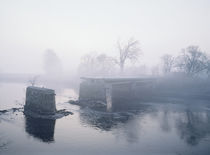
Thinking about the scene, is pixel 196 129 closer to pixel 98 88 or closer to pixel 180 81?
pixel 98 88

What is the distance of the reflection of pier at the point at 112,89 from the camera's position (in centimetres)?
3950

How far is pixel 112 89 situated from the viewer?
4628 centimetres

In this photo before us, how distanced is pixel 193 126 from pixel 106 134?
12840mm

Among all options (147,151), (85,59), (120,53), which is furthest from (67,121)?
(85,59)

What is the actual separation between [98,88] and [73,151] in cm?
2417

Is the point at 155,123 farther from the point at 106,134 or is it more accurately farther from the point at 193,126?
the point at 106,134

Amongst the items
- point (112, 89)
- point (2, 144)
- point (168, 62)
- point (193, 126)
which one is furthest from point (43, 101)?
point (168, 62)

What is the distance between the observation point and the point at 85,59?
102188mm

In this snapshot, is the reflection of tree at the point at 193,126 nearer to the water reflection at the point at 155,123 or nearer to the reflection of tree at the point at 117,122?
the water reflection at the point at 155,123

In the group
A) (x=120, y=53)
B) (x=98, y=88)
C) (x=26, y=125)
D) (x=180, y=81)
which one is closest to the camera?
(x=26, y=125)

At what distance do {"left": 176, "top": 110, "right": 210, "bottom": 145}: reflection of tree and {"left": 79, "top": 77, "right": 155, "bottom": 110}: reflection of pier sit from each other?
1410 centimetres

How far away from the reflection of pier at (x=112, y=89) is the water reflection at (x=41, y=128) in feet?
45.8

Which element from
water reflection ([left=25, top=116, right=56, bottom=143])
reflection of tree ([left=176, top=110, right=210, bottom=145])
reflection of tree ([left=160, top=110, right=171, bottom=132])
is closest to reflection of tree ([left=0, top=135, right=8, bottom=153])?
water reflection ([left=25, top=116, right=56, bottom=143])

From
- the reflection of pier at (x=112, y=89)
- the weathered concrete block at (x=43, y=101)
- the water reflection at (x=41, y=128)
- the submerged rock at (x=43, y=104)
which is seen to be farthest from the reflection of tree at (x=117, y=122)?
the reflection of pier at (x=112, y=89)
